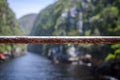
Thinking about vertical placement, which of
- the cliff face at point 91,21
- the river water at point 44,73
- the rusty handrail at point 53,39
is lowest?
the river water at point 44,73

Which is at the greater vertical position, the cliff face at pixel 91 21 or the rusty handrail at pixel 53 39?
the rusty handrail at pixel 53 39

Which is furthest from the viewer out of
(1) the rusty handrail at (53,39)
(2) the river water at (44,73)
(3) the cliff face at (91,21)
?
(3) the cliff face at (91,21)

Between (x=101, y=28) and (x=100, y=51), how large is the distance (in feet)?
28.6

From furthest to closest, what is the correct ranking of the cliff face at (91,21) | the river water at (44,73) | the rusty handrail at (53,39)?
the cliff face at (91,21) → the river water at (44,73) → the rusty handrail at (53,39)

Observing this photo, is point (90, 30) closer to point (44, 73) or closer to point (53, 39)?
point (44, 73)

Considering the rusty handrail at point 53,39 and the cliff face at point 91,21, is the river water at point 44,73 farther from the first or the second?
the rusty handrail at point 53,39

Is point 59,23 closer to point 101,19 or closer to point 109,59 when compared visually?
point 101,19

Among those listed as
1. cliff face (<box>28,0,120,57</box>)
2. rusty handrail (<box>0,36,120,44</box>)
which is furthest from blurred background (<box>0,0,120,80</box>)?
rusty handrail (<box>0,36,120,44</box>)

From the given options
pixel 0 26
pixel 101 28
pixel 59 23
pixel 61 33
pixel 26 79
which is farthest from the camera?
pixel 59 23

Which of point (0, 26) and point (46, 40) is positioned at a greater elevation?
point (46, 40)

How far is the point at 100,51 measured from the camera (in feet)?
270

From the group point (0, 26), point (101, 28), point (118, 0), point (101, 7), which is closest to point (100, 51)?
point (101, 28)

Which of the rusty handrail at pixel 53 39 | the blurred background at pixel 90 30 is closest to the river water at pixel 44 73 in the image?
the blurred background at pixel 90 30

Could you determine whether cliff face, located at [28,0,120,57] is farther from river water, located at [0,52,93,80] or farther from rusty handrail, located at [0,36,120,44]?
rusty handrail, located at [0,36,120,44]
